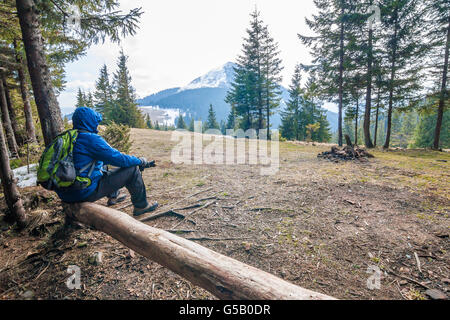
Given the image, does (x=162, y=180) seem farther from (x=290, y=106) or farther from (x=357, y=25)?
(x=290, y=106)

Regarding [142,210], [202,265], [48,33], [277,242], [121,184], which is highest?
[48,33]

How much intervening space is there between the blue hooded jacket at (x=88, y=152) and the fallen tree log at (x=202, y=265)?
2.01 ft

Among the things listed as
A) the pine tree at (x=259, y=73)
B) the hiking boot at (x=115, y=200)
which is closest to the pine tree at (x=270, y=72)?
the pine tree at (x=259, y=73)

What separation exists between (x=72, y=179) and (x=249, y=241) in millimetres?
2987

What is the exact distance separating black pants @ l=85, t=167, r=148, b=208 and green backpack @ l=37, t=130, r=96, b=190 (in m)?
0.43

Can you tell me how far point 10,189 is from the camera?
3396mm

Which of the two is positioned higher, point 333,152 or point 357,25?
point 357,25

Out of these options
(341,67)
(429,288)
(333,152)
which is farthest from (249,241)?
(341,67)

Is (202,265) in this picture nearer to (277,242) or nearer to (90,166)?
(277,242)

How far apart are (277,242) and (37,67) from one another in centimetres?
562

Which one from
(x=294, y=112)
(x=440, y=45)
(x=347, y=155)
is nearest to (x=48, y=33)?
(x=347, y=155)

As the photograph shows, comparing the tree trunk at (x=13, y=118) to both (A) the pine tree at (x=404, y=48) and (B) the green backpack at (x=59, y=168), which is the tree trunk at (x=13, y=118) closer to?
(B) the green backpack at (x=59, y=168)

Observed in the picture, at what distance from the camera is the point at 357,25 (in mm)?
15609
